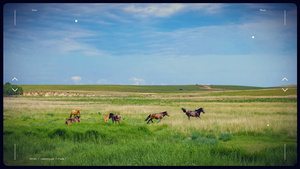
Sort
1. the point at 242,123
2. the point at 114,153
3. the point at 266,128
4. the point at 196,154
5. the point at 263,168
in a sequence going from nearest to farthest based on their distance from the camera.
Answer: the point at 263,168
the point at 196,154
the point at 114,153
the point at 266,128
the point at 242,123

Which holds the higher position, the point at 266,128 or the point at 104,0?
the point at 104,0

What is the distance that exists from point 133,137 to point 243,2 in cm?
760

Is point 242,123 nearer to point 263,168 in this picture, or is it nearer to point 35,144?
point 263,168

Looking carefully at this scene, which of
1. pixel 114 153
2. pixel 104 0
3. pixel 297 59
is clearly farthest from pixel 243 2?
pixel 114 153

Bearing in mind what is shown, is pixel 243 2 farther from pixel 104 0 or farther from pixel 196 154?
pixel 196 154

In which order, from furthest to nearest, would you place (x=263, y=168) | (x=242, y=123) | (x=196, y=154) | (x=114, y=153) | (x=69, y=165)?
1. (x=242, y=123)
2. (x=114, y=153)
3. (x=196, y=154)
4. (x=69, y=165)
5. (x=263, y=168)

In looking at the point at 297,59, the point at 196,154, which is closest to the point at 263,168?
the point at 196,154

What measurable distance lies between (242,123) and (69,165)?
1142 centimetres

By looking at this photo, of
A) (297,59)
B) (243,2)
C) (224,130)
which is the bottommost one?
(224,130)

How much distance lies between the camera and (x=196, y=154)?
6.55 meters

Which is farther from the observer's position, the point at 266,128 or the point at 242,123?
the point at 242,123

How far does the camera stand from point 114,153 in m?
6.99

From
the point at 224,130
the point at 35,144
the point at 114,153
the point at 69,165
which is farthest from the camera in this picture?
the point at 224,130

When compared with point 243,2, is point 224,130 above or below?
below
